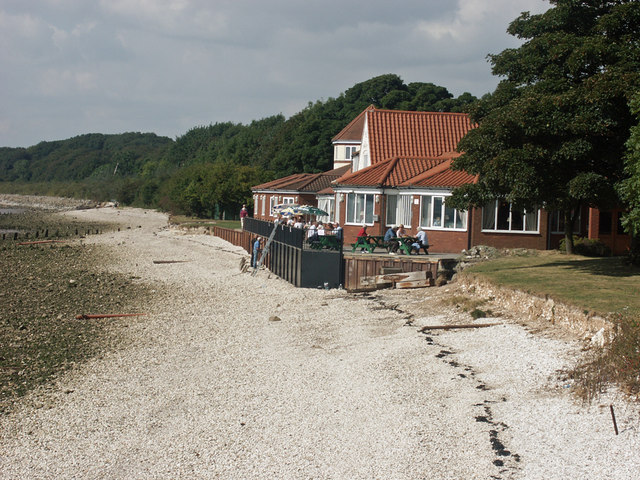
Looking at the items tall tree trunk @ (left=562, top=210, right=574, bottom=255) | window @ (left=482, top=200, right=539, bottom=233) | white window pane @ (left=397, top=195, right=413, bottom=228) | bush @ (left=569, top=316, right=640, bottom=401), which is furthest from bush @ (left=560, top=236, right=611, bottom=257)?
bush @ (left=569, top=316, right=640, bottom=401)

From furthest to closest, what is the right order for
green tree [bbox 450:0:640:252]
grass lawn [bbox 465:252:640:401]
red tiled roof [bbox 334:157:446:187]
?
red tiled roof [bbox 334:157:446:187] → green tree [bbox 450:0:640:252] → grass lawn [bbox 465:252:640:401]

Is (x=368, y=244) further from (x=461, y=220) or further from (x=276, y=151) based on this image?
(x=276, y=151)

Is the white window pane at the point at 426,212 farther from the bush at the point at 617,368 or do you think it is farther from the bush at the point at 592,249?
the bush at the point at 617,368

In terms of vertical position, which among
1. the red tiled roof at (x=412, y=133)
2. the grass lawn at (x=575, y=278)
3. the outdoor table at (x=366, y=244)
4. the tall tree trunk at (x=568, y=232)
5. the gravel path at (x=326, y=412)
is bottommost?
the gravel path at (x=326, y=412)

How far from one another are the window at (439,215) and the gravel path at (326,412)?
10517 millimetres

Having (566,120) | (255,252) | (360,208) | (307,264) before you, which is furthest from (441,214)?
(566,120)

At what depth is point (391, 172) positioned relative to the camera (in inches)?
1276

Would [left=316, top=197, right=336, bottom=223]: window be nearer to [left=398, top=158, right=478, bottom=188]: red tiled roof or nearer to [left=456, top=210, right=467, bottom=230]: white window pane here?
[left=398, top=158, right=478, bottom=188]: red tiled roof

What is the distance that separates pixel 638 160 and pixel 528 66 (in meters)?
6.91

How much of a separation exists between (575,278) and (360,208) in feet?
49.0

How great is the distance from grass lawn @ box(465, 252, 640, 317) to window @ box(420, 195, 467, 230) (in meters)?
3.34

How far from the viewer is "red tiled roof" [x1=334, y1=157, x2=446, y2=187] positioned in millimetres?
31359

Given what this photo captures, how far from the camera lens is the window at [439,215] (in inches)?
1107

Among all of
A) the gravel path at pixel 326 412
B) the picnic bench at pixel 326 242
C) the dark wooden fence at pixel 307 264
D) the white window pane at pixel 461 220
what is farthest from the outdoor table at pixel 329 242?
the gravel path at pixel 326 412
